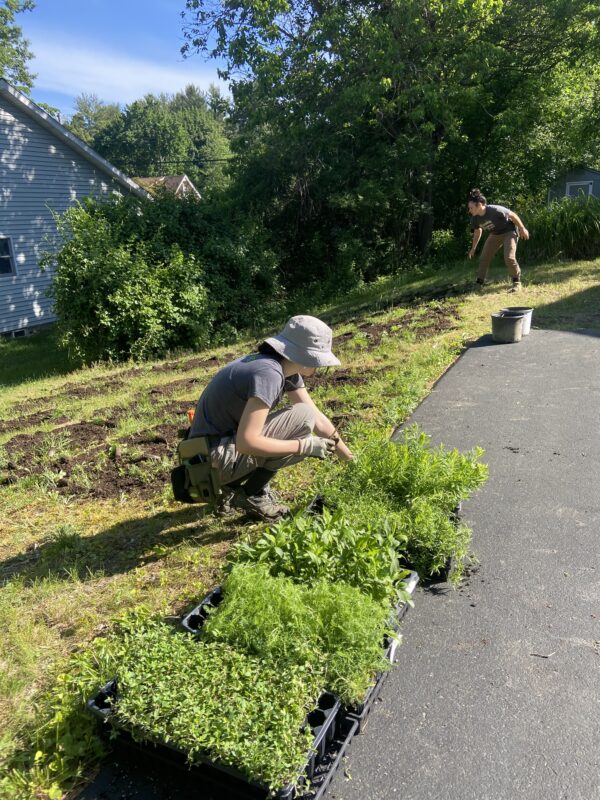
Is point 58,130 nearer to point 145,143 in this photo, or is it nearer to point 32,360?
point 32,360

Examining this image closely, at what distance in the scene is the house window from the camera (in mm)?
16312

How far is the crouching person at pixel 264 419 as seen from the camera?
120 inches

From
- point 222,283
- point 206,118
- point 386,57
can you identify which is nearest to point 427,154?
point 386,57

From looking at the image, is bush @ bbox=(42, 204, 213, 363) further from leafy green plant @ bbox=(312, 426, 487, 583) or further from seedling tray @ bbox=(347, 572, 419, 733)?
seedling tray @ bbox=(347, 572, 419, 733)

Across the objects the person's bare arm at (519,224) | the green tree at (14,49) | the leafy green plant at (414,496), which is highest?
the green tree at (14,49)

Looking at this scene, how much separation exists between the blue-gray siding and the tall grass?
18.3 feet

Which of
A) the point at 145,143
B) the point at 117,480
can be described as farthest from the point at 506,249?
the point at 145,143

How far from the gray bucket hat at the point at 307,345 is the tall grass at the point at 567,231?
1207 centimetres

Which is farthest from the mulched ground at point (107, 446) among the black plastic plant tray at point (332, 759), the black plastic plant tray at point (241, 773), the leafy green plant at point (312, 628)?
the black plastic plant tray at point (332, 759)

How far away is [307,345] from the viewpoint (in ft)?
10.2

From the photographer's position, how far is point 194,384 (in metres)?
8.27

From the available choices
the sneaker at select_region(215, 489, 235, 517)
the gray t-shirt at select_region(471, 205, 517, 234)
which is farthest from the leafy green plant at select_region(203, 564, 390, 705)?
the gray t-shirt at select_region(471, 205, 517, 234)

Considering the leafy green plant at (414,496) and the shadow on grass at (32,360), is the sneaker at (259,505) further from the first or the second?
the shadow on grass at (32,360)

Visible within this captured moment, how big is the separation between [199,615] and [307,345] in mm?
1464
